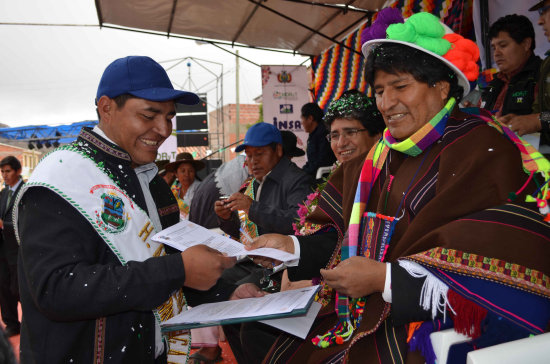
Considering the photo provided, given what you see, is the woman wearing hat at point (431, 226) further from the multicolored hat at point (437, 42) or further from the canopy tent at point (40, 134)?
the canopy tent at point (40, 134)

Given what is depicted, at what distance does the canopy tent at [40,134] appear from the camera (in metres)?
20.0

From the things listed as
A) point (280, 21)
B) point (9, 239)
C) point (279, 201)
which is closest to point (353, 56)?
point (280, 21)

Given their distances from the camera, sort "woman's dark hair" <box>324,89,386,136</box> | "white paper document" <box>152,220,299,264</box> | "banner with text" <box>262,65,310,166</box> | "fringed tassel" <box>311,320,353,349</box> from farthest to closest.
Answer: "banner with text" <box>262,65,310,166</box> → "woman's dark hair" <box>324,89,386,136</box> → "fringed tassel" <box>311,320,353,349</box> → "white paper document" <box>152,220,299,264</box>

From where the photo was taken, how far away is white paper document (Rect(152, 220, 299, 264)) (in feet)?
5.99

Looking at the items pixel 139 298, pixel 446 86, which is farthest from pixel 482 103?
pixel 139 298

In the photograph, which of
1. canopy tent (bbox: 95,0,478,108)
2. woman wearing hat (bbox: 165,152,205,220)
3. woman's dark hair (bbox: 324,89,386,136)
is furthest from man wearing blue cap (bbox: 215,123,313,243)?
canopy tent (bbox: 95,0,478,108)

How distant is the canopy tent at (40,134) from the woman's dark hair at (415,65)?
20.4 meters

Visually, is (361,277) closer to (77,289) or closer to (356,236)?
(356,236)

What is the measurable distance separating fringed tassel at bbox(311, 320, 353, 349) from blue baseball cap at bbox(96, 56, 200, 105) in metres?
1.34

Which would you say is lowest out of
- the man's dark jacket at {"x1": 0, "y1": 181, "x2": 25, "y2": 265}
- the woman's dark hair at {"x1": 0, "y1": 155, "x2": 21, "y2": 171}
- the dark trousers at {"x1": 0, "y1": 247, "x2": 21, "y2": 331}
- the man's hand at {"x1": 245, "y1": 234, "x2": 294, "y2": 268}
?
the dark trousers at {"x1": 0, "y1": 247, "x2": 21, "y2": 331}

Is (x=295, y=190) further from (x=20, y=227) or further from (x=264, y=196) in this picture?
(x=20, y=227)

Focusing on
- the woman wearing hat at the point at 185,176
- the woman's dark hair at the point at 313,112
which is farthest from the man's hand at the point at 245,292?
→ the woman wearing hat at the point at 185,176

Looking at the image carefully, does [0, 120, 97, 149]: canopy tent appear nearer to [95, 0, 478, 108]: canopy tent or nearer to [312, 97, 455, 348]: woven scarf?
[95, 0, 478, 108]: canopy tent

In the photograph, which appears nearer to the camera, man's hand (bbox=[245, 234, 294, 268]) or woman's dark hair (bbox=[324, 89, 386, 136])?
man's hand (bbox=[245, 234, 294, 268])
